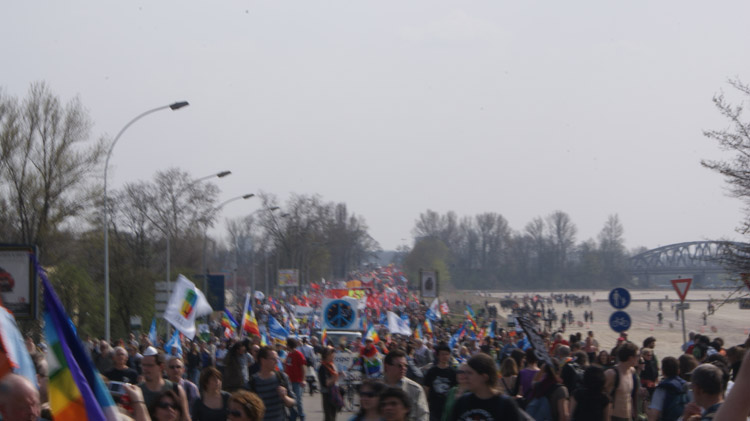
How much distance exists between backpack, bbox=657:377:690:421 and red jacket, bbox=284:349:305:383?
7155 millimetres

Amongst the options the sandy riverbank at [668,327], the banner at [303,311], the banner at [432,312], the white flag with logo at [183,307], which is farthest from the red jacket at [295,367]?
the banner at [303,311]

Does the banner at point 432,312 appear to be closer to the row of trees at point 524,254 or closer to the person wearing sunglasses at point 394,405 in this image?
the person wearing sunglasses at point 394,405

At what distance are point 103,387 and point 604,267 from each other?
181727 mm

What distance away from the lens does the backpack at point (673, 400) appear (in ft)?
29.2

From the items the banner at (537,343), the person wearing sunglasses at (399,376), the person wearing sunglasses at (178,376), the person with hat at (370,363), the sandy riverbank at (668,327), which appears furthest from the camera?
the sandy riverbank at (668,327)

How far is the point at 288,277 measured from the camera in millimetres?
94312

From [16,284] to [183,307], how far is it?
3.22 m

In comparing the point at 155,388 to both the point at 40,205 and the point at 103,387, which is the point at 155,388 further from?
the point at 40,205

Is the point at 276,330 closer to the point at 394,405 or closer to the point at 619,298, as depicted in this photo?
the point at 619,298

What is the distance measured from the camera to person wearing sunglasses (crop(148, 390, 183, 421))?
7359mm

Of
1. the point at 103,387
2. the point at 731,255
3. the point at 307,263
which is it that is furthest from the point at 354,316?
the point at 307,263

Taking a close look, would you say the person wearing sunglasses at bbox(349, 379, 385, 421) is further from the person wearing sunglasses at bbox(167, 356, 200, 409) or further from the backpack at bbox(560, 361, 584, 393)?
the backpack at bbox(560, 361, 584, 393)

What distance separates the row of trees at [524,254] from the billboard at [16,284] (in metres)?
165

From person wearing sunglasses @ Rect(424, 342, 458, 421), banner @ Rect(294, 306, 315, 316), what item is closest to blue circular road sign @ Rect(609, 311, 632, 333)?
person wearing sunglasses @ Rect(424, 342, 458, 421)
